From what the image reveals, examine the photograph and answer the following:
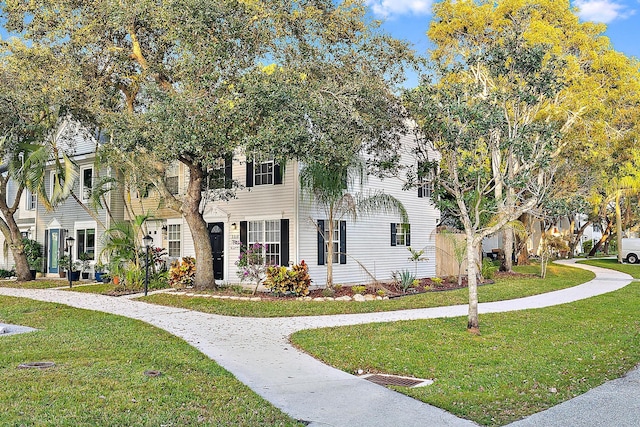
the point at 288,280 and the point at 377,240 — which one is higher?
the point at 377,240

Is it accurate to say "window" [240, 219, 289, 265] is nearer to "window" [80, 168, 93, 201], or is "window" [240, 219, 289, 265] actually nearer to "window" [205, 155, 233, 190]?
"window" [205, 155, 233, 190]

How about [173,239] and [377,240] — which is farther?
[173,239]

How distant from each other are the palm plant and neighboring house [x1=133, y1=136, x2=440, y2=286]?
1.09ft

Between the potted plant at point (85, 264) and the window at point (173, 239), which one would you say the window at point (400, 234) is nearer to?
the window at point (173, 239)

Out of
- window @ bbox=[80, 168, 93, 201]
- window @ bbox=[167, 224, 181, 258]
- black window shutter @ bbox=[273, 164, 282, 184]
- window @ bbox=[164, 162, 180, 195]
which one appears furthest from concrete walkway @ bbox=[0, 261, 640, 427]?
window @ bbox=[80, 168, 93, 201]

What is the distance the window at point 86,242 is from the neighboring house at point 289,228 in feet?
9.74

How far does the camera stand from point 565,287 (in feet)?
64.7

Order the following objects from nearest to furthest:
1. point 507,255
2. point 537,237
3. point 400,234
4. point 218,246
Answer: point 218,246 < point 400,234 < point 507,255 < point 537,237

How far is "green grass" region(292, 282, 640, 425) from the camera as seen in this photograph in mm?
6336

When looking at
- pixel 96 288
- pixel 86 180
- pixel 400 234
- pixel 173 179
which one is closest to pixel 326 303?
pixel 400 234

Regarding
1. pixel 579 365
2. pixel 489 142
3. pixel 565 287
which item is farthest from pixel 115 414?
pixel 565 287

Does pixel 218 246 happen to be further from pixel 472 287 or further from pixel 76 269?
pixel 472 287

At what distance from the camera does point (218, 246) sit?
65.1 ft

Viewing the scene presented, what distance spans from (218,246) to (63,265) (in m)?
7.34
